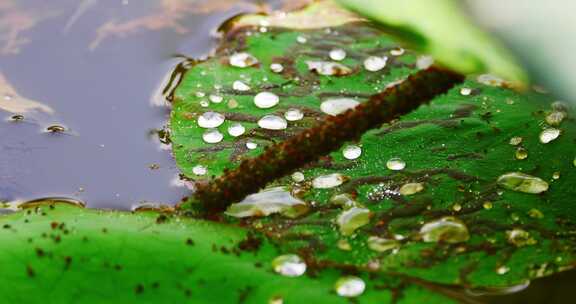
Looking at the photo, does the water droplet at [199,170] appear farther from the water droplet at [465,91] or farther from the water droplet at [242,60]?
the water droplet at [465,91]

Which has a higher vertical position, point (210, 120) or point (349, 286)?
point (210, 120)

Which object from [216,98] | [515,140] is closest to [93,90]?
[216,98]

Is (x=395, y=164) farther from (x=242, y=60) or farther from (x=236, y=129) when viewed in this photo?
(x=242, y=60)

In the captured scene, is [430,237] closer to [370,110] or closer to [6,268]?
[370,110]

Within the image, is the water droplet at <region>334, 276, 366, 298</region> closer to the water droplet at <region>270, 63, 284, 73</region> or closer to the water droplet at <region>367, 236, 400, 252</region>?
the water droplet at <region>367, 236, 400, 252</region>

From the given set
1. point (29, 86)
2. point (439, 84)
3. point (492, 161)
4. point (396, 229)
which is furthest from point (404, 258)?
point (29, 86)

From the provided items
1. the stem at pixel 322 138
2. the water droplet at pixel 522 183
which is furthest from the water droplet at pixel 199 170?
the water droplet at pixel 522 183
